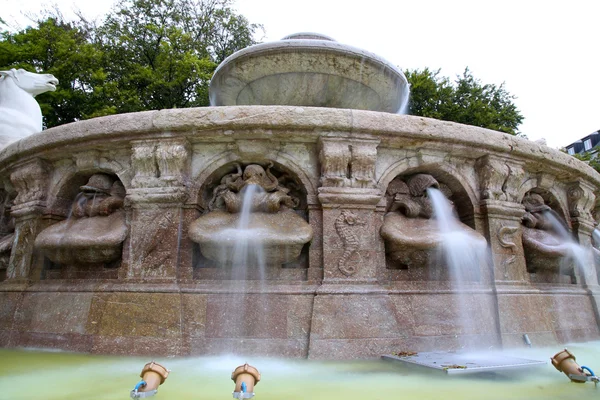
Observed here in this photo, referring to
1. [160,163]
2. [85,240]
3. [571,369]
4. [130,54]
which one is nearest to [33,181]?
[85,240]

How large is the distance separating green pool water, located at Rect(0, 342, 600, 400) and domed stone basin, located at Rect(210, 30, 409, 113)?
156 inches

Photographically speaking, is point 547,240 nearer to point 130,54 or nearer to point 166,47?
point 166,47

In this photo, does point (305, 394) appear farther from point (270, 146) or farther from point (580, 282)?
point (580, 282)

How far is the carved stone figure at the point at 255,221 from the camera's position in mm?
4133

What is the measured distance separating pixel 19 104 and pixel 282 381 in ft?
24.6

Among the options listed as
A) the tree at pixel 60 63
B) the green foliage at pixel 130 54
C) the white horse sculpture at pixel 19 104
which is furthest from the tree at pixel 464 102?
the white horse sculpture at pixel 19 104

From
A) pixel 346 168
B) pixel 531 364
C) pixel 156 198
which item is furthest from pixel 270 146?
pixel 531 364

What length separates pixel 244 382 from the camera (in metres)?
2.38

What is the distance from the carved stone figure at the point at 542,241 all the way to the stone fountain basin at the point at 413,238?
1072 millimetres

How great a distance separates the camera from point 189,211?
4.48 metres

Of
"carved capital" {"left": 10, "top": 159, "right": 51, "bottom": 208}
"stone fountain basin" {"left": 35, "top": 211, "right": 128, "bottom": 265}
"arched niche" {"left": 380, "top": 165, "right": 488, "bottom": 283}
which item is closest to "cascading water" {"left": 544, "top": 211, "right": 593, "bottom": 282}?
"arched niche" {"left": 380, "top": 165, "right": 488, "bottom": 283}

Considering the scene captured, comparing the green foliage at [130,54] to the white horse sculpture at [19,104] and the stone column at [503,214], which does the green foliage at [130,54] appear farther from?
the stone column at [503,214]

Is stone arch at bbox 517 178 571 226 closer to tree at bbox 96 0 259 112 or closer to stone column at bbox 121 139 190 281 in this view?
stone column at bbox 121 139 190 281

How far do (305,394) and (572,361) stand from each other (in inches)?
67.7
